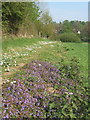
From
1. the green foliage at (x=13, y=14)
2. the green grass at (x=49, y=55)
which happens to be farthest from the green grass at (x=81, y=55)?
the green foliage at (x=13, y=14)

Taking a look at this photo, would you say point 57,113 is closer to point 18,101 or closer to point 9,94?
point 18,101

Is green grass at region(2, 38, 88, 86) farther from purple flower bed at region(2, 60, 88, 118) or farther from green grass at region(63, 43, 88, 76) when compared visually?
purple flower bed at region(2, 60, 88, 118)

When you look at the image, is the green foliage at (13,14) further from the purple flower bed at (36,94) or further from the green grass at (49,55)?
the purple flower bed at (36,94)

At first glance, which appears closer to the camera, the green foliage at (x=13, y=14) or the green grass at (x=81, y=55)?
the green grass at (x=81, y=55)

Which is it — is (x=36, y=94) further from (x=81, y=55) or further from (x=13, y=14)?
(x=13, y=14)

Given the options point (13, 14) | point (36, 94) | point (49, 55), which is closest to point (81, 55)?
point (49, 55)

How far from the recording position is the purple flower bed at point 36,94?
98.4 inches

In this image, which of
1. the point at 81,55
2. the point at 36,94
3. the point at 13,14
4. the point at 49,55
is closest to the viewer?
the point at 36,94

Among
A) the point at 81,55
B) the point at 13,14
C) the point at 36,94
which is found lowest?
the point at 36,94

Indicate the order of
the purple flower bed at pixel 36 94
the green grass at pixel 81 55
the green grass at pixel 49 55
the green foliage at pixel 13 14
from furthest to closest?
the green foliage at pixel 13 14
the green grass at pixel 49 55
the green grass at pixel 81 55
the purple flower bed at pixel 36 94

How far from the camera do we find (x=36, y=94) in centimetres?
302

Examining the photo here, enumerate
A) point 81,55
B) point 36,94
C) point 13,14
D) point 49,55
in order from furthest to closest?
point 13,14 → point 81,55 → point 49,55 → point 36,94

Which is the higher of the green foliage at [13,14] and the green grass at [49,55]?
the green foliage at [13,14]

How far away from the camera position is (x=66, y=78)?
4.01m
